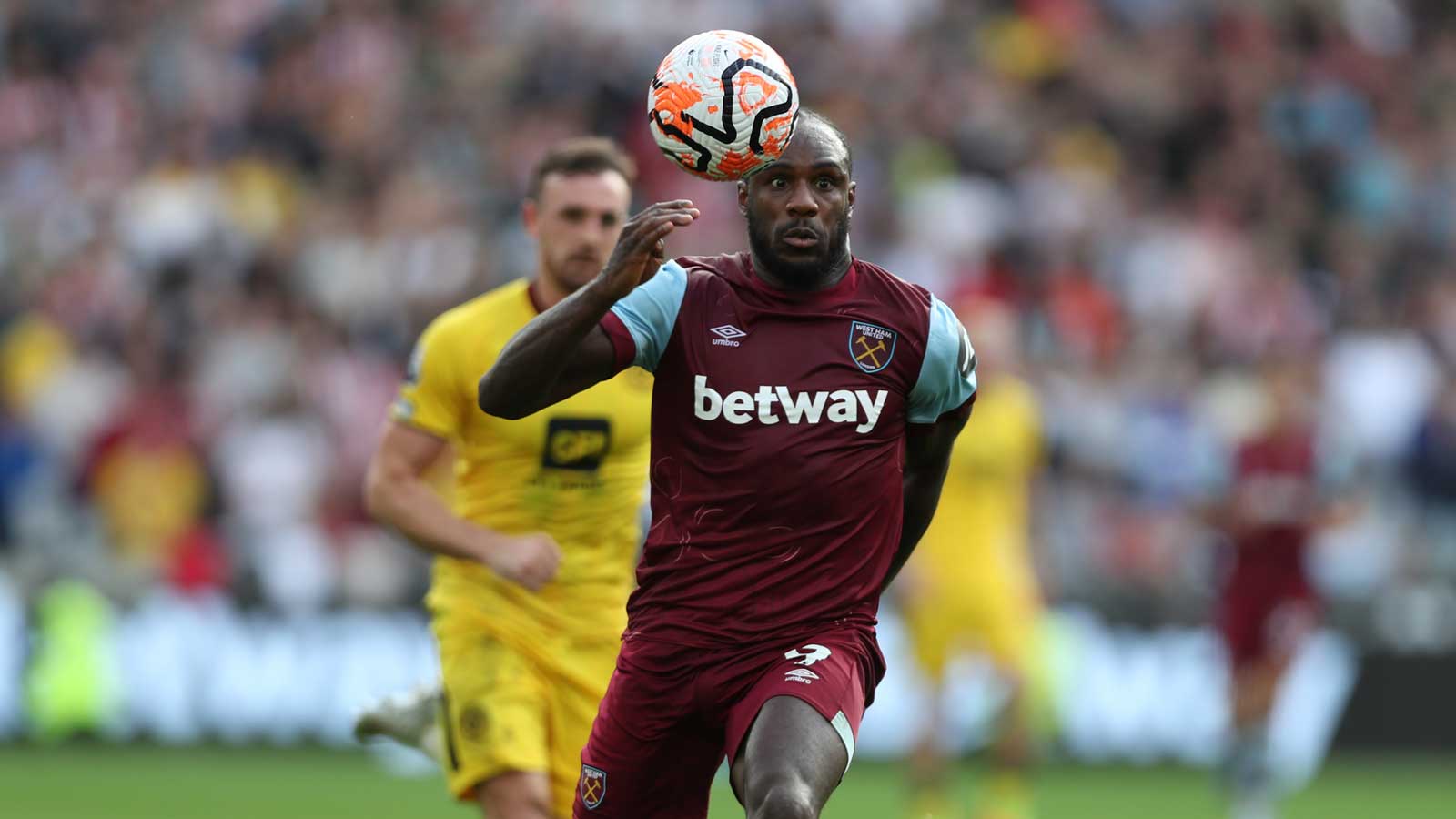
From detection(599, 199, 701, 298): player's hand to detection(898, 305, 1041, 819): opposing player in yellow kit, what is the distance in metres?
8.22

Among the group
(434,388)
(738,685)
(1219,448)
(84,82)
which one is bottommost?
(738,685)

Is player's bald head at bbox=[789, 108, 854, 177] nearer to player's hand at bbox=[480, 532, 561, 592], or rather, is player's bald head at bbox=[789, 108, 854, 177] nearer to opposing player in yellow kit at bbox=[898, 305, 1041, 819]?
player's hand at bbox=[480, 532, 561, 592]

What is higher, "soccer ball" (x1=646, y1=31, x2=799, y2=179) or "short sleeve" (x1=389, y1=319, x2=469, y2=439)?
"soccer ball" (x1=646, y1=31, x2=799, y2=179)

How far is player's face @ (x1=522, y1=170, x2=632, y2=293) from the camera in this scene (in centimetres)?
802

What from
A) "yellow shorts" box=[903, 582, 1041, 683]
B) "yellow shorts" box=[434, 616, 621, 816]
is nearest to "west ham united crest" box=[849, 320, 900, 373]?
"yellow shorts" box=[434, 616, 621, 816]

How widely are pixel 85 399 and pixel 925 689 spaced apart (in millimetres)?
7588

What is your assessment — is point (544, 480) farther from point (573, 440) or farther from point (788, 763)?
point (788, 763)

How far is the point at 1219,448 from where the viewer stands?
17406 mm

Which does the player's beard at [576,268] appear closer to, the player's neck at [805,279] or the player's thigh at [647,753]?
the player's neck at [805,279]

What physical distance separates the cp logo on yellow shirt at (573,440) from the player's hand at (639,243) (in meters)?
2.03

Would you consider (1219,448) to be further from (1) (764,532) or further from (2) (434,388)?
(1) (764,532)

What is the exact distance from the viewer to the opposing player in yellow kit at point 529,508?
778 cm

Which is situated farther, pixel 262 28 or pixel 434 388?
pixel 262 28

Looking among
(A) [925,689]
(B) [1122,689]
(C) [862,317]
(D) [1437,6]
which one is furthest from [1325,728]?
(C) [862,317]
